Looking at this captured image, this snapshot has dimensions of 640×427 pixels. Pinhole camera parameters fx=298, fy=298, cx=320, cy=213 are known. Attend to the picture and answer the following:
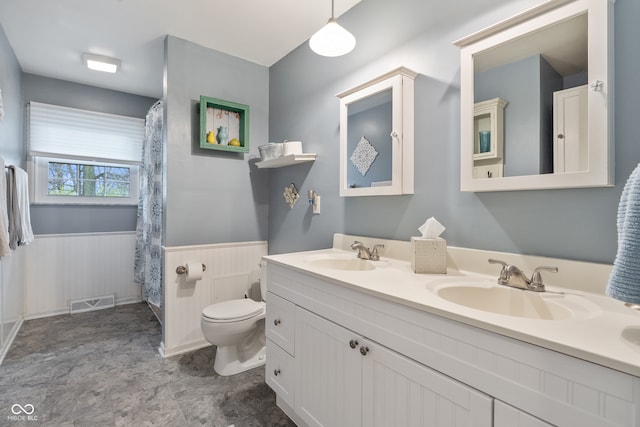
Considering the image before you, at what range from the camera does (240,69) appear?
2.65 m

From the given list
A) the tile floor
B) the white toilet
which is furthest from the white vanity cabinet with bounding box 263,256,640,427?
A: the white toilet

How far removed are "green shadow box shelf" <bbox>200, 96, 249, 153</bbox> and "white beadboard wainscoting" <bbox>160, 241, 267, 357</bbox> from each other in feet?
2.78

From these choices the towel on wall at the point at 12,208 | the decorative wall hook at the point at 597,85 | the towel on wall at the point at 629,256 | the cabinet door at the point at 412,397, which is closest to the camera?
the towel on wall at the point at 629,256

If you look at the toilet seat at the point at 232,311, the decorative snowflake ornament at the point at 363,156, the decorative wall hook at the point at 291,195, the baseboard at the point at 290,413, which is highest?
the decorative snowflake ornament at the point at 363,156

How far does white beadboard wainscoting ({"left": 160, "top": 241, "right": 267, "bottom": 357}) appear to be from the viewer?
7.56 feet

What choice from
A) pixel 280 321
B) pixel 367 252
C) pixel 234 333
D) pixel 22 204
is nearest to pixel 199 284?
pixel 234 333

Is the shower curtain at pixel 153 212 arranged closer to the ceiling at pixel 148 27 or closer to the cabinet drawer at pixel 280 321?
the ceiling at pixel 148 27

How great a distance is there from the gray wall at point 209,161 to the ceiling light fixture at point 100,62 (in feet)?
2.56

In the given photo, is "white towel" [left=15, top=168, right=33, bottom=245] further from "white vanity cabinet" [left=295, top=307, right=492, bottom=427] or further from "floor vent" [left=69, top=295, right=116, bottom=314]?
"white vanity cabinet" [left=295, top=307, right=492, bottom=427]

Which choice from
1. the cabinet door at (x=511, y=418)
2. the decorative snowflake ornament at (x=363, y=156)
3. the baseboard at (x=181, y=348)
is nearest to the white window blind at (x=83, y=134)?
the baseboard at (x=181, y=348)

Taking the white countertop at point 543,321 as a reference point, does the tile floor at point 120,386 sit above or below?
below

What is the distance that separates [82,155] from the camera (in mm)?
3203

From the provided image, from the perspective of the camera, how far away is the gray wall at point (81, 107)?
302 cm

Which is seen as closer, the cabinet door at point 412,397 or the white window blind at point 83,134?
the cabinet door at point 412,397
